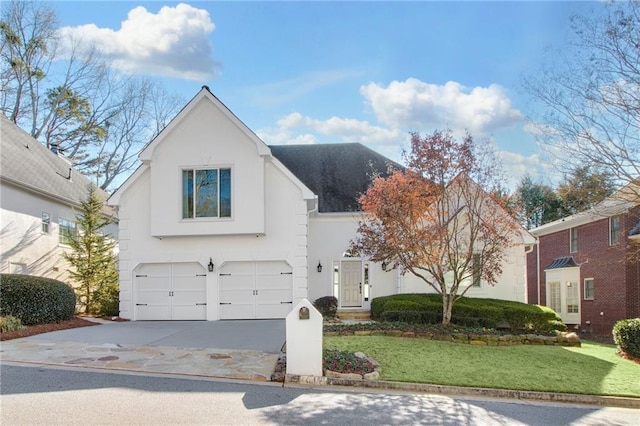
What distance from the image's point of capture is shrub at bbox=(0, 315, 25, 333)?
13.2 m

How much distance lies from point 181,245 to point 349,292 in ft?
23.4

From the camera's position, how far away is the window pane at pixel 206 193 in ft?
57.1

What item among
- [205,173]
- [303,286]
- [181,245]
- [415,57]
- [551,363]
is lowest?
[551,363]

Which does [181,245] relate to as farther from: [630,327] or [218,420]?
[630,327]

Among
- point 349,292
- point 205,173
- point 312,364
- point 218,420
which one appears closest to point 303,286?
point 349,292

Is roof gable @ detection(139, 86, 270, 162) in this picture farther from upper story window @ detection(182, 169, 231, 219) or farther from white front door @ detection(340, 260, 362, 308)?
white front door @ detection(340, 260, 362, 308)

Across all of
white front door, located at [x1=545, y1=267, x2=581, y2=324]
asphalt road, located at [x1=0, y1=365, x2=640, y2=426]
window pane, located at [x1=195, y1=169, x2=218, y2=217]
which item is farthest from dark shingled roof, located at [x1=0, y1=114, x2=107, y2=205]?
white front door, located at [x1=545, y1=267, x2=581, y2=324]

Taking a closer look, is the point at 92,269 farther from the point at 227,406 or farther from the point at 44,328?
the point at 227,406

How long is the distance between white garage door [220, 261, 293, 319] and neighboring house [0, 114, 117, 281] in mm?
7110

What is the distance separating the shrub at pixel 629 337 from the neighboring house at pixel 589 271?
4.66m

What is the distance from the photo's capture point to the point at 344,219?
2084cm

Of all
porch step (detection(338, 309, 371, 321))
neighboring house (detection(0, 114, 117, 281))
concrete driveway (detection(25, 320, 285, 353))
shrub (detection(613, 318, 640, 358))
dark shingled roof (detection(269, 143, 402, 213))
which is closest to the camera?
concrete driveway (detection(25, 320, 285, 353))

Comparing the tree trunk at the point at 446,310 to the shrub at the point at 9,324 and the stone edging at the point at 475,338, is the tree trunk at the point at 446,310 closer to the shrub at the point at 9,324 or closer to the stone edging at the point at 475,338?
the stone edging at the point at 475,338

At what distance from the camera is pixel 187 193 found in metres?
17.5
